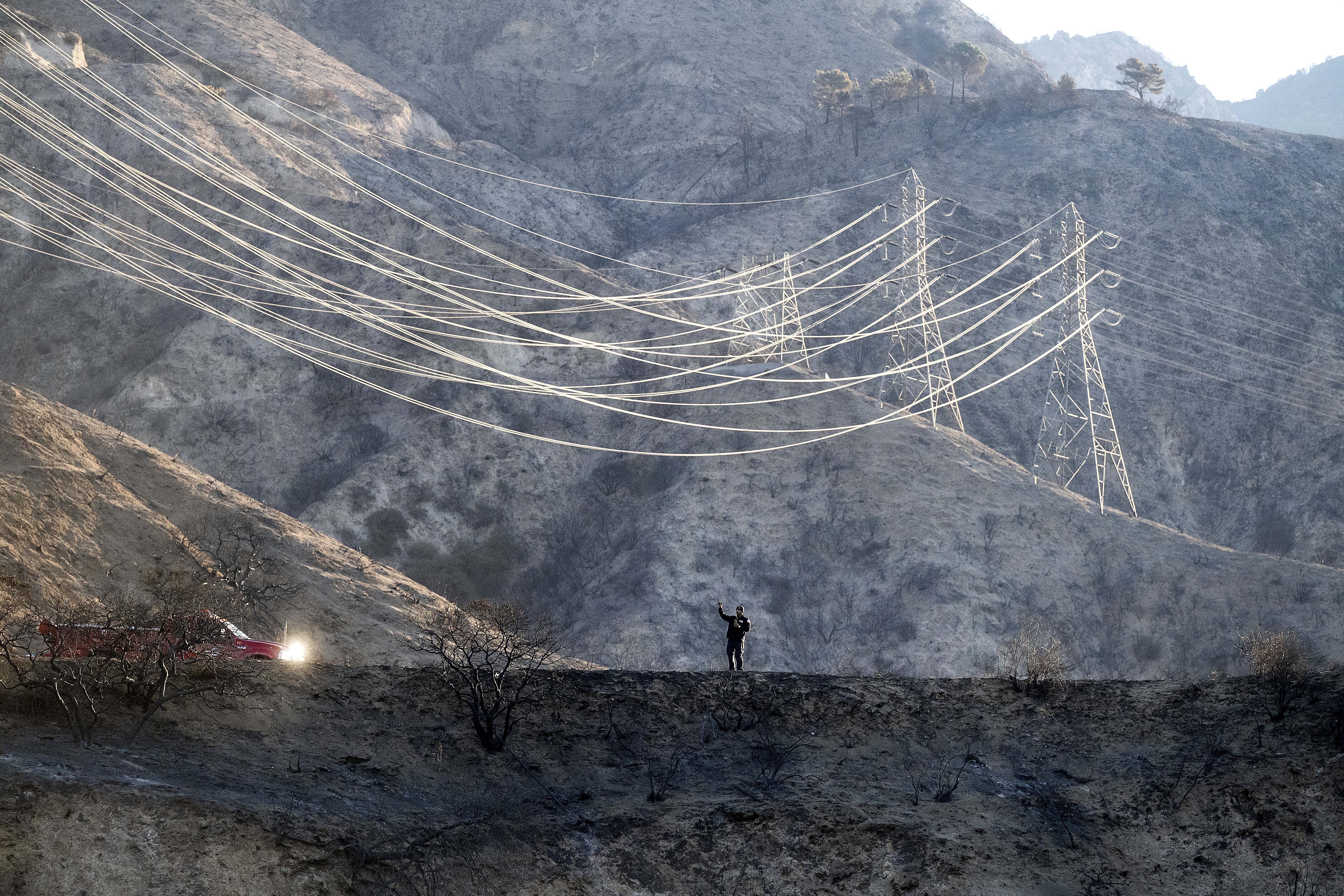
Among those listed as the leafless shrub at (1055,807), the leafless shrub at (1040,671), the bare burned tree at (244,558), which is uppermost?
the bare burned tree at (244,558)

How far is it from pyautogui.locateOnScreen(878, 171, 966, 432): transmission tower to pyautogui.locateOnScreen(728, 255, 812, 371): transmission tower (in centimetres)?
481

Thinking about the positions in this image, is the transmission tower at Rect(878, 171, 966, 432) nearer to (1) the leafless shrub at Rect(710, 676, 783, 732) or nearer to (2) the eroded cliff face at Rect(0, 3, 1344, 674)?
(2) the eroded cliff face at Rect(0, 3, 1344, 674)

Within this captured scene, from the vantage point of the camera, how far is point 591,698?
18906 millimetres

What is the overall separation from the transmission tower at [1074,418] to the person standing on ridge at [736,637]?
39.9 metres

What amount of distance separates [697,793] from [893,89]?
9451 centimetres

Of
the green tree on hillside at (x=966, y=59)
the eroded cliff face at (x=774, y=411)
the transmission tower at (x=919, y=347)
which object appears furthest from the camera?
the green tree on hillside at (x=966, y=59)

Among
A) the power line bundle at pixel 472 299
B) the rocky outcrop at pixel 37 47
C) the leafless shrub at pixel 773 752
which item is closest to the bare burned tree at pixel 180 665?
the leafless shrub at pixel 773 752

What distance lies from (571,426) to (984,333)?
28.5m

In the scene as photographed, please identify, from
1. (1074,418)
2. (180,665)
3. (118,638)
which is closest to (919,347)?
(1074,418)

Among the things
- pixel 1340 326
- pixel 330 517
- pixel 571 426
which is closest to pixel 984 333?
pixel 1340 326

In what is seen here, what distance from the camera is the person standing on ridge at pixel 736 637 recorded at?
66.9 feet

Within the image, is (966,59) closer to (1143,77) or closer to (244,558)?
(1143,77)

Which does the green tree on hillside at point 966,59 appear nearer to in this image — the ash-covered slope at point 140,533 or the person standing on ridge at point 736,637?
the ash-covered slope at point 140,533

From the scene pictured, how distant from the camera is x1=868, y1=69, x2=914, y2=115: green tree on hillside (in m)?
102
